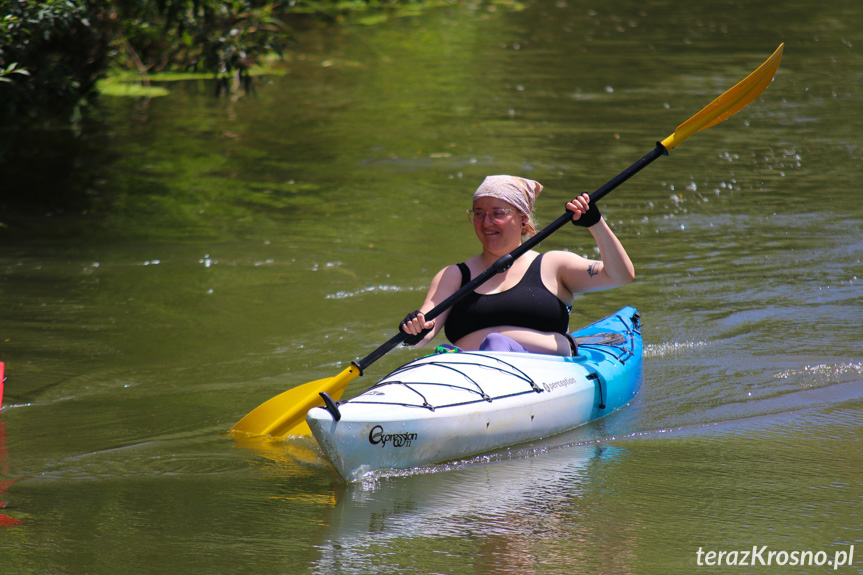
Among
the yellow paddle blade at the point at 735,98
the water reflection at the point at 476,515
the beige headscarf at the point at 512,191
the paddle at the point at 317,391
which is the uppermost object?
the yellow paddle blade at the point at 735,98

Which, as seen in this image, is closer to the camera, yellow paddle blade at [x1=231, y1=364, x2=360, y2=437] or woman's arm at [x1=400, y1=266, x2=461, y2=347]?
yellow paddle blade at [x1=231, y1=364, x2=360, y2=437]

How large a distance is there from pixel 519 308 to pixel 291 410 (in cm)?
110

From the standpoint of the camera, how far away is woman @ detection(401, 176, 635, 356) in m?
4.19

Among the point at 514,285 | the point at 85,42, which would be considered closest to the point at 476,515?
the point at 514,285

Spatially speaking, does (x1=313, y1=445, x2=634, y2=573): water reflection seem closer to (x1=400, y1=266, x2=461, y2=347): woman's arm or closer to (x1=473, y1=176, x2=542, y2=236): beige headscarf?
(x1=400, y1=266, x2=461, y2=347): woman's arm

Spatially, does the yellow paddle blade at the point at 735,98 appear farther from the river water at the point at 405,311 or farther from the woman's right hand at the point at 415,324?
the woman's right hand at the point at 415,324

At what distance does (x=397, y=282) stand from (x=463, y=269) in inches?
91.4

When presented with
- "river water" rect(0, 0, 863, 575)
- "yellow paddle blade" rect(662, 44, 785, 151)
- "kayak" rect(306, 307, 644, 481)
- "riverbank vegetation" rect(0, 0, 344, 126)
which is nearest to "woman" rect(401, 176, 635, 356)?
"kayak" rect(306, 307, 644, 481)

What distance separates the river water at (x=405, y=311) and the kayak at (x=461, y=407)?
97 millimetres

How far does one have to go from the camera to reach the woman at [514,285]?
4.19 m

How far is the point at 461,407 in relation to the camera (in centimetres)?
381

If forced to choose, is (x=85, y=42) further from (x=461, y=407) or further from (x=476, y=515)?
(x=476, y=515)

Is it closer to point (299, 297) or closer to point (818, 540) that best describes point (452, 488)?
point (818, 540)

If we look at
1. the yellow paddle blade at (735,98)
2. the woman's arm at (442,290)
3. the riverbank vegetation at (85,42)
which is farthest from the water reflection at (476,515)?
the riverbank vegetation at (85,42)
